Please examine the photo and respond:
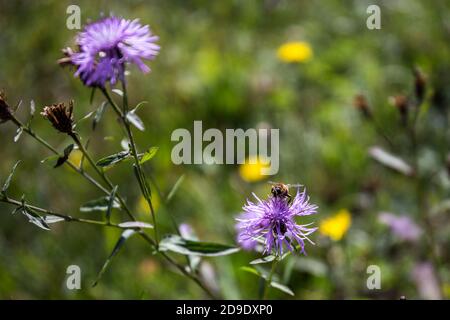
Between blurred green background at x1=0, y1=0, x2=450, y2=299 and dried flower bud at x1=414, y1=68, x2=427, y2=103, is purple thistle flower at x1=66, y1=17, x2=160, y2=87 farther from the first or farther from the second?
dried flower bud at x1=414, y1=68, x2=427, y2=103

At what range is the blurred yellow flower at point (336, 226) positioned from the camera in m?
2.34

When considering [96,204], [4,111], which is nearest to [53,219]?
[96,204]

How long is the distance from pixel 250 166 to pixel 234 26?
148cm

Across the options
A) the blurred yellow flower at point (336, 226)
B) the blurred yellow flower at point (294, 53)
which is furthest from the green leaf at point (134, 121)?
the blurred yellow flower at point (294, 53)

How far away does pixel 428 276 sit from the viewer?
89.4 inches

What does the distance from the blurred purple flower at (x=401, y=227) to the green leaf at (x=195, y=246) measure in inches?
39.7

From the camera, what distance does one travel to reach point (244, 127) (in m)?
3.22

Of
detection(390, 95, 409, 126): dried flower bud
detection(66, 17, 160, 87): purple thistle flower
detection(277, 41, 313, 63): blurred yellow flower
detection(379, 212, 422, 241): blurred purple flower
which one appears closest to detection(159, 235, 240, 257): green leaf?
detection(66, 17, 160, 87): purple thistle flower

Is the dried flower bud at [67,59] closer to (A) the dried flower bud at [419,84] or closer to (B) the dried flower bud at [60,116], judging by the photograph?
(B) the dried flower bud at [60,116]

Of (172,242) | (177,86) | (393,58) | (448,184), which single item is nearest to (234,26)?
(177,86)

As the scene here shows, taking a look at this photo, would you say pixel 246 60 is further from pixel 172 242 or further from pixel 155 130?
pixel 172 242

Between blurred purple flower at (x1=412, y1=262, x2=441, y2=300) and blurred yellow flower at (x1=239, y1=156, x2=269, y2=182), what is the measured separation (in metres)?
0.85

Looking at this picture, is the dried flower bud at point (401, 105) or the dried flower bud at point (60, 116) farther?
the dried flower bud at point (401, 105)

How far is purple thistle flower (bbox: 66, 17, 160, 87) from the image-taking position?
1.28 m
